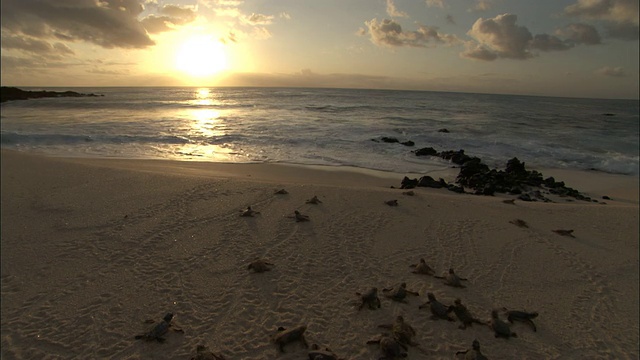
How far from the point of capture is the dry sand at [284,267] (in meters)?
5.08

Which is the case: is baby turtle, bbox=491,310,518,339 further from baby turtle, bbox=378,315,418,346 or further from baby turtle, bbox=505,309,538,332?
baby turtle, bbox=378,315,418,346

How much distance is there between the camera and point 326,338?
16.5 feet

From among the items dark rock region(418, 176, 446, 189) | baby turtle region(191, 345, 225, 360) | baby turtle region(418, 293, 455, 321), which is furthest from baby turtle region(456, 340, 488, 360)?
dark rock region(418, 176, 446, 189)

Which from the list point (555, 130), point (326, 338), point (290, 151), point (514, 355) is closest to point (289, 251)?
point (326, 338)

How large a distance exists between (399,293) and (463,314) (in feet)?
3.12

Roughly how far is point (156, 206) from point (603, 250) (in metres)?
10.4

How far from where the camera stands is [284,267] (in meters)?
6.75

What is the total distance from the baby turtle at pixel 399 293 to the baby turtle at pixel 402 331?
1.97 ft

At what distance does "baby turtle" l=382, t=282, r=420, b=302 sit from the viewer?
5.82 metres

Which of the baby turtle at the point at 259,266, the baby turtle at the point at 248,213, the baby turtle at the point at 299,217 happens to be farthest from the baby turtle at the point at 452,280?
the baby turtle at the point at 248,213

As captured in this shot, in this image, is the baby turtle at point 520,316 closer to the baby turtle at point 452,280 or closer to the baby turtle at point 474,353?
the baby turtle at point 452,280

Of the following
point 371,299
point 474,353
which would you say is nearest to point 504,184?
point 371,299

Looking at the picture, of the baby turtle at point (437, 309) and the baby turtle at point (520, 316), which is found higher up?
the baby turtle at point (437, 309)

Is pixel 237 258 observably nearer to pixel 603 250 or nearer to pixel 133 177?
pixel 133 177
